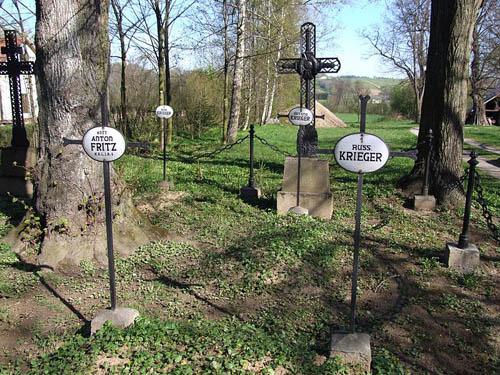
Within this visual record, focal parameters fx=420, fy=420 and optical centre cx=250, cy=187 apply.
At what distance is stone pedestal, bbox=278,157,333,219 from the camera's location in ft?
23.8

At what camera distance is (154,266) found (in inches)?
205

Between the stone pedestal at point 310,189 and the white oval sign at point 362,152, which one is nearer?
the white oval sign at point 362,152

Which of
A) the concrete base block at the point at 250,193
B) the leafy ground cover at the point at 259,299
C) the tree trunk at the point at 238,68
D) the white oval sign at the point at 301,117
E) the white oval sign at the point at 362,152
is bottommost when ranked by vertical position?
the leafy ground cover at the point at 259,299

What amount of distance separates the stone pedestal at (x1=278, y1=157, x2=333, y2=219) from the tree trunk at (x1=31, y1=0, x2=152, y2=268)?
9.89ft

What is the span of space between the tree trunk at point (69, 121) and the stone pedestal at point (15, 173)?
325cm

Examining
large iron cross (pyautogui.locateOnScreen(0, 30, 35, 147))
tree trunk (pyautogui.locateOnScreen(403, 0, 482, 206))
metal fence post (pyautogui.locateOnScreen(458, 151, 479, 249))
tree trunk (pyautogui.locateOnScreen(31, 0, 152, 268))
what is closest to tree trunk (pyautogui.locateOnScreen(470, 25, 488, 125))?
tree trunk (pyautogui.locateOnScreen(403, 0, 482, 206))

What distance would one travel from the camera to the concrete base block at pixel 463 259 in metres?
5.33

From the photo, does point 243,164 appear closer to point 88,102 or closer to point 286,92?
point 88,102

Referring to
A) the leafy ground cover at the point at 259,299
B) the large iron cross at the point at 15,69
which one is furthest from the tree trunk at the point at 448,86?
the large iron cross at the point at 15,69

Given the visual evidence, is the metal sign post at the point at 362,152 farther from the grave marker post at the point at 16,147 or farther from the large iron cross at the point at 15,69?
the large iron cross at the point at 15,69

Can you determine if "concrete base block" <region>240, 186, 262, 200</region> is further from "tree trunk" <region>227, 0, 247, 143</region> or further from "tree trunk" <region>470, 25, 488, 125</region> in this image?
"tree trunk" <region>470, 25, 488, 125</region>

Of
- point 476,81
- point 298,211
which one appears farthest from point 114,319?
point 476,81

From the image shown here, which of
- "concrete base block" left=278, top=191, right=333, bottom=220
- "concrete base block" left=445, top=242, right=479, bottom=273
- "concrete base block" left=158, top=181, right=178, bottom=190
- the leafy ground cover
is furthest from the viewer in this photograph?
"concrete base block" left=158, top=181, right=178, bottom=190

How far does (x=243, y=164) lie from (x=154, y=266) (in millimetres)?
7184
